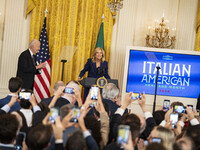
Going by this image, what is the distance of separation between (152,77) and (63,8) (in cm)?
285

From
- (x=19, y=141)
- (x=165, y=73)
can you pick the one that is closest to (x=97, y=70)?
(x=165, y=73)

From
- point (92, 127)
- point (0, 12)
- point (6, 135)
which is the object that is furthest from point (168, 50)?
point (6, 135)

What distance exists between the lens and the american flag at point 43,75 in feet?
26.4

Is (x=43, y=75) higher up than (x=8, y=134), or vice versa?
(x=43, y=75)

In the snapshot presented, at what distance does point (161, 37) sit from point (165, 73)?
41.7 inches

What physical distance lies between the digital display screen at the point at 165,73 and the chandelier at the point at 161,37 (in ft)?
2.16

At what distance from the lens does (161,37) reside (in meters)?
8.48

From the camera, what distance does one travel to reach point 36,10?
841 centimetres

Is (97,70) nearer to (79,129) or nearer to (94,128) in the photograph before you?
(94,128)

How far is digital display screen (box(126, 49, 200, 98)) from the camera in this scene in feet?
26.1

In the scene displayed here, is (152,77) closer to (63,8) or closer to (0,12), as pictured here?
(63,8)

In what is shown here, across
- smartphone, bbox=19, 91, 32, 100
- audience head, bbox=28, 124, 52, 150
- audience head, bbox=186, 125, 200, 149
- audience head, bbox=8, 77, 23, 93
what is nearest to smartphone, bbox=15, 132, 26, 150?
smartphone, bbox=19, 91, 32, 100

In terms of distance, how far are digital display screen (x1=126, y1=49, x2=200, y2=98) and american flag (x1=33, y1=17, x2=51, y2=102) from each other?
197 cm

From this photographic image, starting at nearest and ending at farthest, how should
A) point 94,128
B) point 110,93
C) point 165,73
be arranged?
point 94,128, point 110,93, point 165,73
